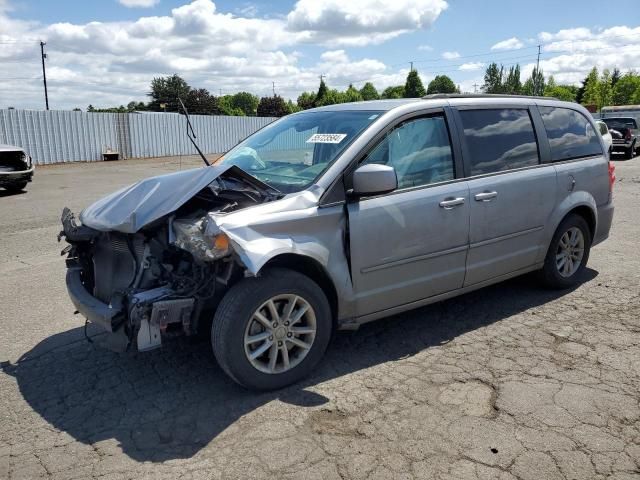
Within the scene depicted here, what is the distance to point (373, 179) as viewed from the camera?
11.7 ft

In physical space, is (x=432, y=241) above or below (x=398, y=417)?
above

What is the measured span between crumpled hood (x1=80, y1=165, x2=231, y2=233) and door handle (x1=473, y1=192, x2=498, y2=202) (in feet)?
6.50

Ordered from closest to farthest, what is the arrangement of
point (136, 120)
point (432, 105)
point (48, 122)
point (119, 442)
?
1. point (119, 442)
2. point (432, 105)
3. point (48, 122)
4. point (136, 120)

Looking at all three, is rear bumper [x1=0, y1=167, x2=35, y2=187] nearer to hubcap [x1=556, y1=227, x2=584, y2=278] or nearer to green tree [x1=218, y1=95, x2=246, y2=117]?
hubcap [x1=556, y1=227, x2=584, y2=278]

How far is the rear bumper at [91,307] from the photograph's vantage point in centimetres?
336

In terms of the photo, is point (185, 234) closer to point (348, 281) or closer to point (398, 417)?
point (348, 281)

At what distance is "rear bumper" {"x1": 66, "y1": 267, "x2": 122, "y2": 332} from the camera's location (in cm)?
336

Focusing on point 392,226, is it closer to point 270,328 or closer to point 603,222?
point 270,328

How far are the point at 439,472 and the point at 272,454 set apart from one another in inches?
33.7

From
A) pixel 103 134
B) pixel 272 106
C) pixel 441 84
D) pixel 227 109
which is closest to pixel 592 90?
pixel 441 84

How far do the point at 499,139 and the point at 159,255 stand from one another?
9.73ft

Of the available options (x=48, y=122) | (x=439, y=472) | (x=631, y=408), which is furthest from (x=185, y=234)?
(x=48, y=122)

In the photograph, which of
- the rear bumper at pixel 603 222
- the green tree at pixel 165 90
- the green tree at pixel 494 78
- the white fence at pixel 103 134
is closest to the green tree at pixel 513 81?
the green tree at pixel 494 78

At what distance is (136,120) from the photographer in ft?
94.1
